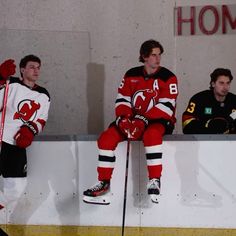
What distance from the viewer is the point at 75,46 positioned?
15.9 feet

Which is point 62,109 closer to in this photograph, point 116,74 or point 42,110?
point 116,74

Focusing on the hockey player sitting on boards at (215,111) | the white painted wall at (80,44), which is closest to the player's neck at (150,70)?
the hockey player sitting on boards at (215,111)

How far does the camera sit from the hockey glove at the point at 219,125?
3.61 m

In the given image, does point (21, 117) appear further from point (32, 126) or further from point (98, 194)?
point (98, 194)

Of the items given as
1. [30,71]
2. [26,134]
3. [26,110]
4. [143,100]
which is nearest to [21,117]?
[26,110]

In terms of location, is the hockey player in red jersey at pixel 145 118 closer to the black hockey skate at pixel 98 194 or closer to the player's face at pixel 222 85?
the black hockey skate at pixel 98 194

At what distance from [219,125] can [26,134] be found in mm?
1057

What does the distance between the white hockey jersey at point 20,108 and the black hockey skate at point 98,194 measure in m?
0.51

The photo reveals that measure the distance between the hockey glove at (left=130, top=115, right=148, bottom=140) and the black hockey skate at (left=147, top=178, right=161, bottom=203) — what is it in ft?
0.79

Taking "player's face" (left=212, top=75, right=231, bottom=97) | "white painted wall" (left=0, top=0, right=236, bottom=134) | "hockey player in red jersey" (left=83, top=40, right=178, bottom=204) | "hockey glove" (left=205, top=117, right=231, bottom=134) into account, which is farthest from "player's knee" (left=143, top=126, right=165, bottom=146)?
"white painted wall" (left=0, top=0, right=236, bottom=134)

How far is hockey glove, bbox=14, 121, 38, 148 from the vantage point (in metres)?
3.46

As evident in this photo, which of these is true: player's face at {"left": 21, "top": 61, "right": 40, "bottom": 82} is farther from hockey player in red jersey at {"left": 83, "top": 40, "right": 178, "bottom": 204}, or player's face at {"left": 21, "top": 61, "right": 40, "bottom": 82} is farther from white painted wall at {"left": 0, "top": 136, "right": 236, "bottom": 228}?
hockey player in red jersey at {"left": 83, "top": 40, "right": 178, "bottom": 204}

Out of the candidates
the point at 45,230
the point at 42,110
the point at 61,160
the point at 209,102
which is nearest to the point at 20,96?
the point at 42,110

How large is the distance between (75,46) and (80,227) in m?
1.68
